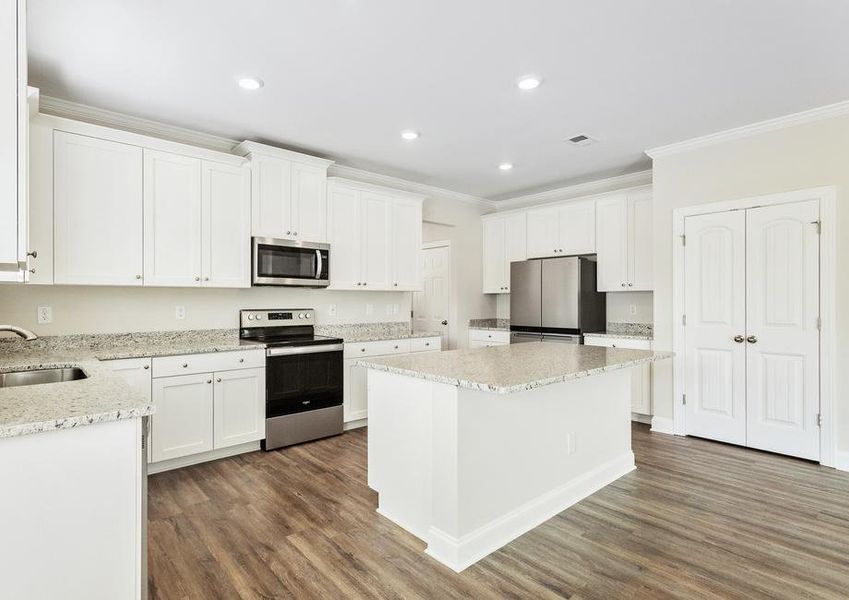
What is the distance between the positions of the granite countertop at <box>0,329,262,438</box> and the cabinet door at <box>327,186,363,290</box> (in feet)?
3.63

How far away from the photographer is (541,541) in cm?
234

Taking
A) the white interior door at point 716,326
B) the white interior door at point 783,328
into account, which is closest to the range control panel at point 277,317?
the white interior door at point 716,326

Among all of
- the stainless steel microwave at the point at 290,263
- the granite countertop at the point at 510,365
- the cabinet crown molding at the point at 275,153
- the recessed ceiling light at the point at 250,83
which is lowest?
the granite countertop at the point at 510,365

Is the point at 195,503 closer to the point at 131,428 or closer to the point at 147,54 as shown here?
the point at 131,428

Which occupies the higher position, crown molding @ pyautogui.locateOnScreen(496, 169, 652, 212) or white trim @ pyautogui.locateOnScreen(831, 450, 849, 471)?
crown molding @ pyautogui.locateOnScreen(496, 169, 652, 212)

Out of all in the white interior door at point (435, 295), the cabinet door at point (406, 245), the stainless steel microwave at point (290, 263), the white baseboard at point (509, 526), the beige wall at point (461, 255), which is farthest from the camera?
the white interior door at point (435, 295)

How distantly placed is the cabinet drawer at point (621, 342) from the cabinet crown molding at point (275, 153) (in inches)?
124

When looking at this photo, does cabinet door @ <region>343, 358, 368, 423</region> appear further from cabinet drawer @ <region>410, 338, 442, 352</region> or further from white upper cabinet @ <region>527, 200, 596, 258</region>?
white upper cabinet @ <region>527, 200, 596, 258</region>

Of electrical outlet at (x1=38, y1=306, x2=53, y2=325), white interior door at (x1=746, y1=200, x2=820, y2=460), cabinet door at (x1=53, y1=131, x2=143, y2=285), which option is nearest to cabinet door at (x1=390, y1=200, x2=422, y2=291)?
cabinet door at (x1=53, y1=131, x2=143, y2=285)

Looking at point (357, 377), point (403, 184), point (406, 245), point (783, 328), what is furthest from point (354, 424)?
point (783, 328)

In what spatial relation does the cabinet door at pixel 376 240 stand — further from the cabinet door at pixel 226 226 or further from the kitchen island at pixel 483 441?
the kitchen island at pixel 483 441

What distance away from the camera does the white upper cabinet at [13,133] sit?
51.4 inches

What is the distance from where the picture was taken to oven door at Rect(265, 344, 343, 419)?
12.1 ft

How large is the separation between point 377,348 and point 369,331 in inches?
24.0
